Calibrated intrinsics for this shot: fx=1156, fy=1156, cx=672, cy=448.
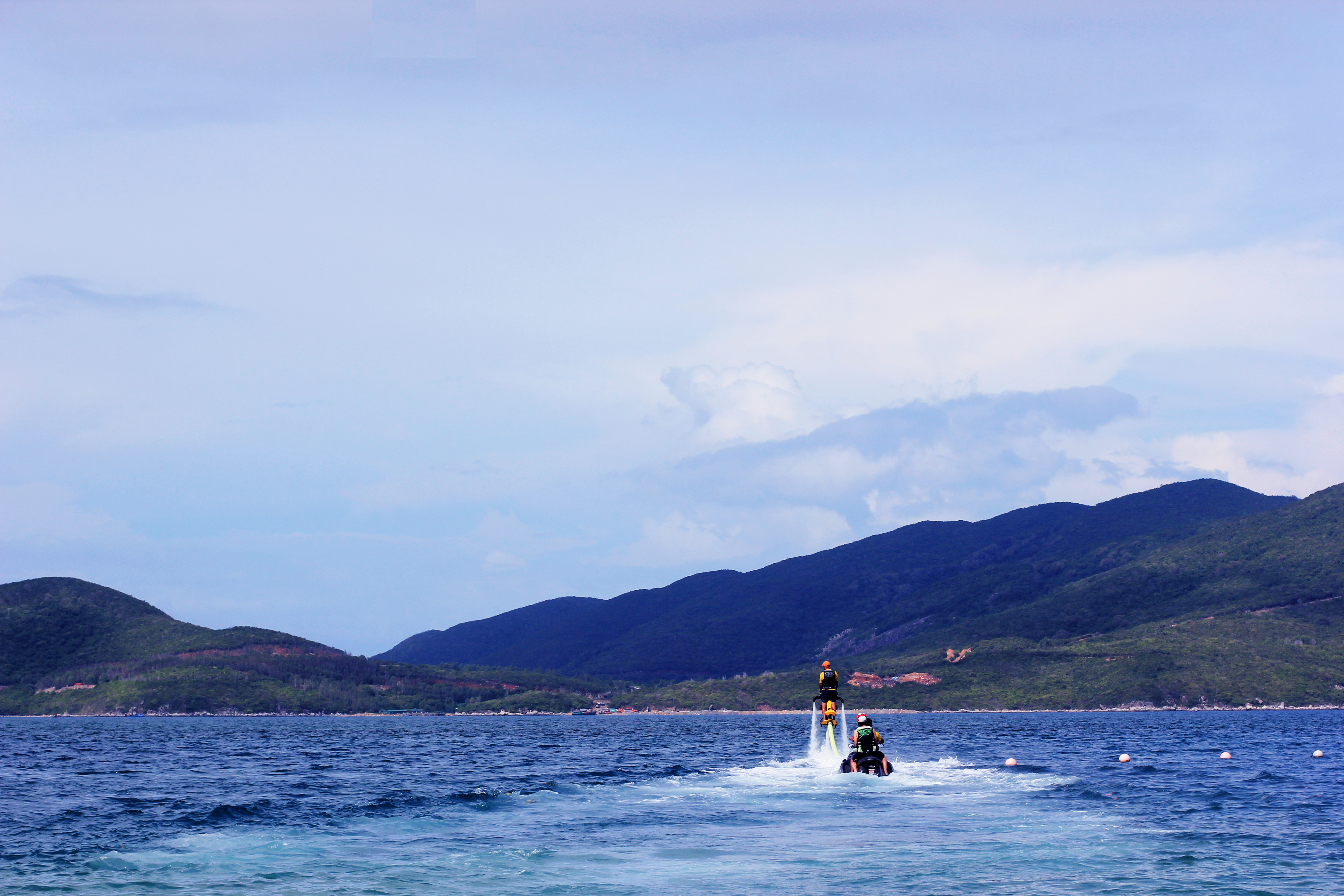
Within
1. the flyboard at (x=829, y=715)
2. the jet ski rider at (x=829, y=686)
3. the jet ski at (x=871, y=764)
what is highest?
the jet ski rider at (x=829, y=686)

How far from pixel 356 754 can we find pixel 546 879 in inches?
3336

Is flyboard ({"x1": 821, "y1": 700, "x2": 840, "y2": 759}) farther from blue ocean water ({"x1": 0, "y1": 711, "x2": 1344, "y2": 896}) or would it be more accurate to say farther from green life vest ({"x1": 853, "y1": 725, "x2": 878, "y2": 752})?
blue ocean water ({"x1": 0, "y1": 711, "x2": 1344, "y2": 896})

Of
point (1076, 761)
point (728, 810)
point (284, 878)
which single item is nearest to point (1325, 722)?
point (1076, 761)

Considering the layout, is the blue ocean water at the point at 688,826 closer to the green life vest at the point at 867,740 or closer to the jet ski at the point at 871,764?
the jet ski at the point at 871,764

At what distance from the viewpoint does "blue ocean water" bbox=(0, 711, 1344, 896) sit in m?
37.3

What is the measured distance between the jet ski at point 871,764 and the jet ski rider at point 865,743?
16 millimetres

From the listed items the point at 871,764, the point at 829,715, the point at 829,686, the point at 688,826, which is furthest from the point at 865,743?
the point at 688,826

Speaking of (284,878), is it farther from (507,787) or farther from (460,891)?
(507,787)

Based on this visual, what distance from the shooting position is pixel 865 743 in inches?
2746

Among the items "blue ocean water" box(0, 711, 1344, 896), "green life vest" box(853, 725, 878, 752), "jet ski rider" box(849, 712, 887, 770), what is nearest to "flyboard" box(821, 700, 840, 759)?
"jet ski rider" box(849, 712, 887, 770)

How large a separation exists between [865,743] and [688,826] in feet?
70.9

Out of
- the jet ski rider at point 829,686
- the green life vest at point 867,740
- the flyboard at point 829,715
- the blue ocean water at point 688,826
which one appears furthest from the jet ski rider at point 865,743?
the jet ski rider at point 829,686

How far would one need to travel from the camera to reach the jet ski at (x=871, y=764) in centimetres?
7081

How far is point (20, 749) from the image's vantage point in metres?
132
